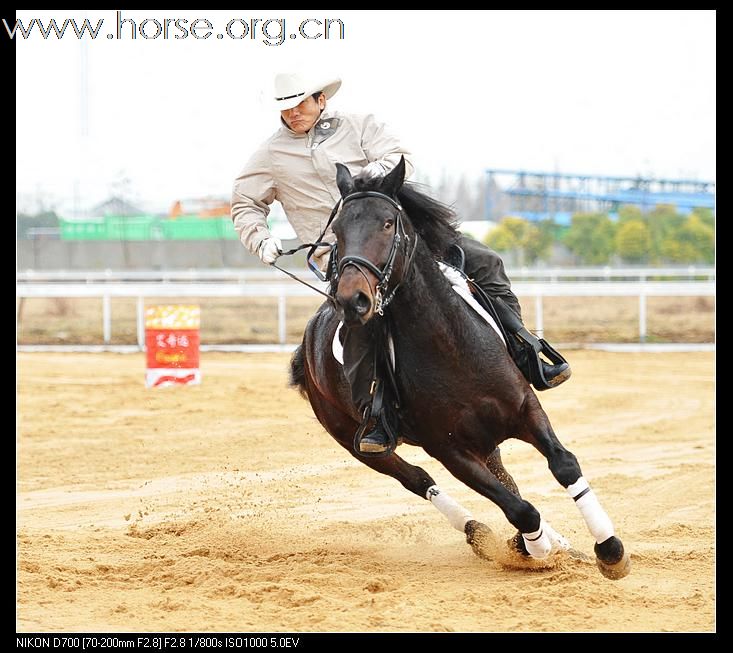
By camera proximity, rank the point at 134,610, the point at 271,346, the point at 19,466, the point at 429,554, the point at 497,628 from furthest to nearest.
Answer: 1. the point at 271,346
2. the point at 19,466
3. the point at 429,554
4. the point at 134,610
5. the point at 497,628

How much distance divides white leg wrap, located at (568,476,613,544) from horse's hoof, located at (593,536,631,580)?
0.12 feet

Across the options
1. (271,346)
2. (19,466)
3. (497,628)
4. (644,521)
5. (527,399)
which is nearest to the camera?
(497,628)

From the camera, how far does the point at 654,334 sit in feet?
69.9

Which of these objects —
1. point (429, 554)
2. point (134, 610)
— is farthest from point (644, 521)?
point (134, 610)

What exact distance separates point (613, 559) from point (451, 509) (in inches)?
55.6

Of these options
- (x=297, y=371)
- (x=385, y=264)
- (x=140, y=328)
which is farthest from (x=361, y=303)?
(x=140, y=328)

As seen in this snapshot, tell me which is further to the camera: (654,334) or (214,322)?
(214,322)

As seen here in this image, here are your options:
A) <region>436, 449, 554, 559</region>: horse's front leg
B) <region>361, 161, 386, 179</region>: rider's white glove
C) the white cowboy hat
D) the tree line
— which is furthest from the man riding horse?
the tree line

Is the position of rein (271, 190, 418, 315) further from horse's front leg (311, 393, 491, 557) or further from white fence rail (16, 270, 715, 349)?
white fence rail (16, 270, 715, 349)

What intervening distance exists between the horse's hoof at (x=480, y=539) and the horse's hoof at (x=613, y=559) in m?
0.92

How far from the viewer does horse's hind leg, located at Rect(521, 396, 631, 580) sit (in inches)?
222
